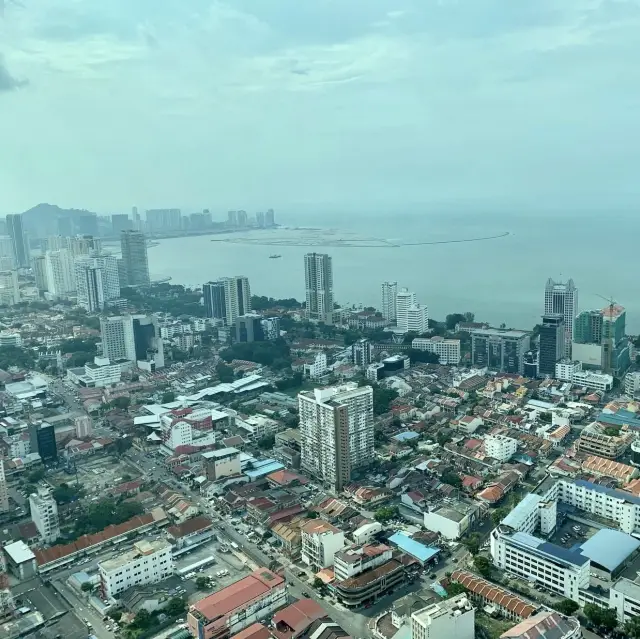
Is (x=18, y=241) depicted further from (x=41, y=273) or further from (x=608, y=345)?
(x=608, y=345)

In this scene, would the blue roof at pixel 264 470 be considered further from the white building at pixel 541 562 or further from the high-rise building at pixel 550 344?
the high-rise building at pixel 550 344

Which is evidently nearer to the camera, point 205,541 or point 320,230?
point 205,541

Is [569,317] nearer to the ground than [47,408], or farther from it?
farther from it

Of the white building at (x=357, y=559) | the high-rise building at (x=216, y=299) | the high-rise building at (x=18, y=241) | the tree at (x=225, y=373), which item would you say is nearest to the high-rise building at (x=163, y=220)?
the high-rise building at (x=18, y=241)

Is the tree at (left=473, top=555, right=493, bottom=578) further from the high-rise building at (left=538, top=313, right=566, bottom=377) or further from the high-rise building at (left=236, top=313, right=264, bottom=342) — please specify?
the high-rise building at (left=236, top=313, right=264, bottom=342)

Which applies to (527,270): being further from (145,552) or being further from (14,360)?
(145,552)

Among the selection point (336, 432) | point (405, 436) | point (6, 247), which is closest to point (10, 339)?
point (405, 436)

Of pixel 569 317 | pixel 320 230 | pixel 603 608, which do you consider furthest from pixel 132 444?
pixel 320 230
